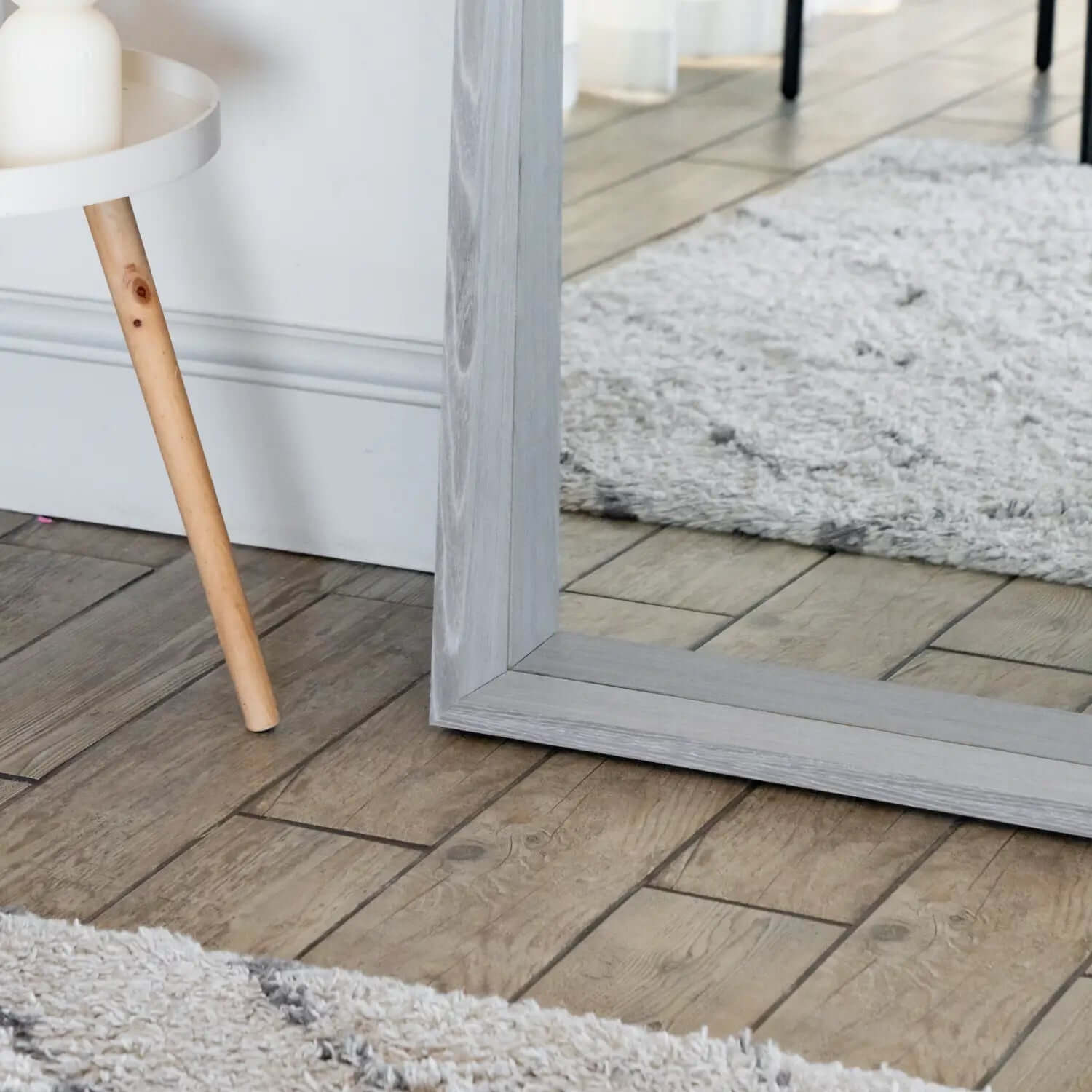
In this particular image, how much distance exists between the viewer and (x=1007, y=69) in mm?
1572

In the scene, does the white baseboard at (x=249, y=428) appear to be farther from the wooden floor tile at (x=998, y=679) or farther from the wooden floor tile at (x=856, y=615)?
the wooden floor tile at (x=998, y=679)

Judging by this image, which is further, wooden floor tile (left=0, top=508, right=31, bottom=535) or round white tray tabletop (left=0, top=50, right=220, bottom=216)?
wooden floor tile (left=0, top=508, right=31, bottom=535)

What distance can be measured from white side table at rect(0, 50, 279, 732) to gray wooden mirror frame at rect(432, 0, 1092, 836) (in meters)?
0.16

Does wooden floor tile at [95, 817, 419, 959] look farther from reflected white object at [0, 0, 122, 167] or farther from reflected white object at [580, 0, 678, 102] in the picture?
reflected white object at [580, 0, 678, 102]

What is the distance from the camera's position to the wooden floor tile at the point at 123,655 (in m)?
1.45

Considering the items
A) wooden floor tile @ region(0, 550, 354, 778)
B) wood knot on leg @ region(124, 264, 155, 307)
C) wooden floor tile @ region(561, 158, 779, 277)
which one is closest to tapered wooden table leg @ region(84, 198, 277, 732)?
wood knot on leg @ region(124, 264, 155, 307)

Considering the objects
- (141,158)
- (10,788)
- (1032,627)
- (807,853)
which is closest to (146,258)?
(141,158)

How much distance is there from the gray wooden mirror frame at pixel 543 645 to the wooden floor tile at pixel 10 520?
0.61 metres

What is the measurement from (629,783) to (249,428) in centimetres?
58

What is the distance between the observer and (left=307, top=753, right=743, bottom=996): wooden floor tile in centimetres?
116

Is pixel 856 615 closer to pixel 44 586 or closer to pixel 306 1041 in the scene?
pixel 306 1041

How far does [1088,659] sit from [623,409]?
486 mm

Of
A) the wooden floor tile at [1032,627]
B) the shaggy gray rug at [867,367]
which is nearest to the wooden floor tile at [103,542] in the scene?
the shaggy gray rug at [867,367]

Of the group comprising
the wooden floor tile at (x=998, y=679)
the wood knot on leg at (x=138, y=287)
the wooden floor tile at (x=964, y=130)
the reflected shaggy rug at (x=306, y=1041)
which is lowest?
the wooden floor tile at (x=998, y=679)
